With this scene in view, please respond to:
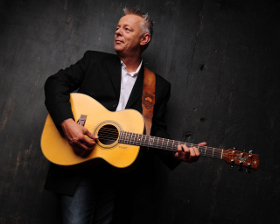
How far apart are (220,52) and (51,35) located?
2015 mm

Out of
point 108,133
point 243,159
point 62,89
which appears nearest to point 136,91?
point 108,133

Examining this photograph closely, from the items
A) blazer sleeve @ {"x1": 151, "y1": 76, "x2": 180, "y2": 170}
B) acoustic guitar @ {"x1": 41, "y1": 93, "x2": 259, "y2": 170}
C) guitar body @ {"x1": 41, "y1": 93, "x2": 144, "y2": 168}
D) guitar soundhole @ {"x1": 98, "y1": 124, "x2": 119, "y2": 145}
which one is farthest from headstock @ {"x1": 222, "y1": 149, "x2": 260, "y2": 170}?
guitar soundhole @ {"x1": 98, "y1": 124, "x2": 119, "y2": 145}

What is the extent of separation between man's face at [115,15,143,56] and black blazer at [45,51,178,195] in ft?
0.42

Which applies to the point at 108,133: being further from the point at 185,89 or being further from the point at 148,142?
the point at 185,89

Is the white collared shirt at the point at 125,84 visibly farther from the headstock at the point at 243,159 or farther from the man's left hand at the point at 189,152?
the headstock at the point at 243,159

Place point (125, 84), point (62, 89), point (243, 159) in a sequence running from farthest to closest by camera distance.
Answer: point (125, 84) < point (62, 89) < point (243, 159)

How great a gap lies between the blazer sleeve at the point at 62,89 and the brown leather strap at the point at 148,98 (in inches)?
23.6

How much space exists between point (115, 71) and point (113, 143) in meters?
0.75

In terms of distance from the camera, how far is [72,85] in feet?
7.31

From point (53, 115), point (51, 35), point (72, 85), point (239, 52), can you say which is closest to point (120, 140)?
point (53, 115)

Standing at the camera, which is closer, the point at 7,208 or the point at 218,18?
the point at 7,208

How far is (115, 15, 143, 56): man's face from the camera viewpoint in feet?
7.68

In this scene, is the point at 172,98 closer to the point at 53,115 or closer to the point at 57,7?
the point at 53,115

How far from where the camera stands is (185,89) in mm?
2807
